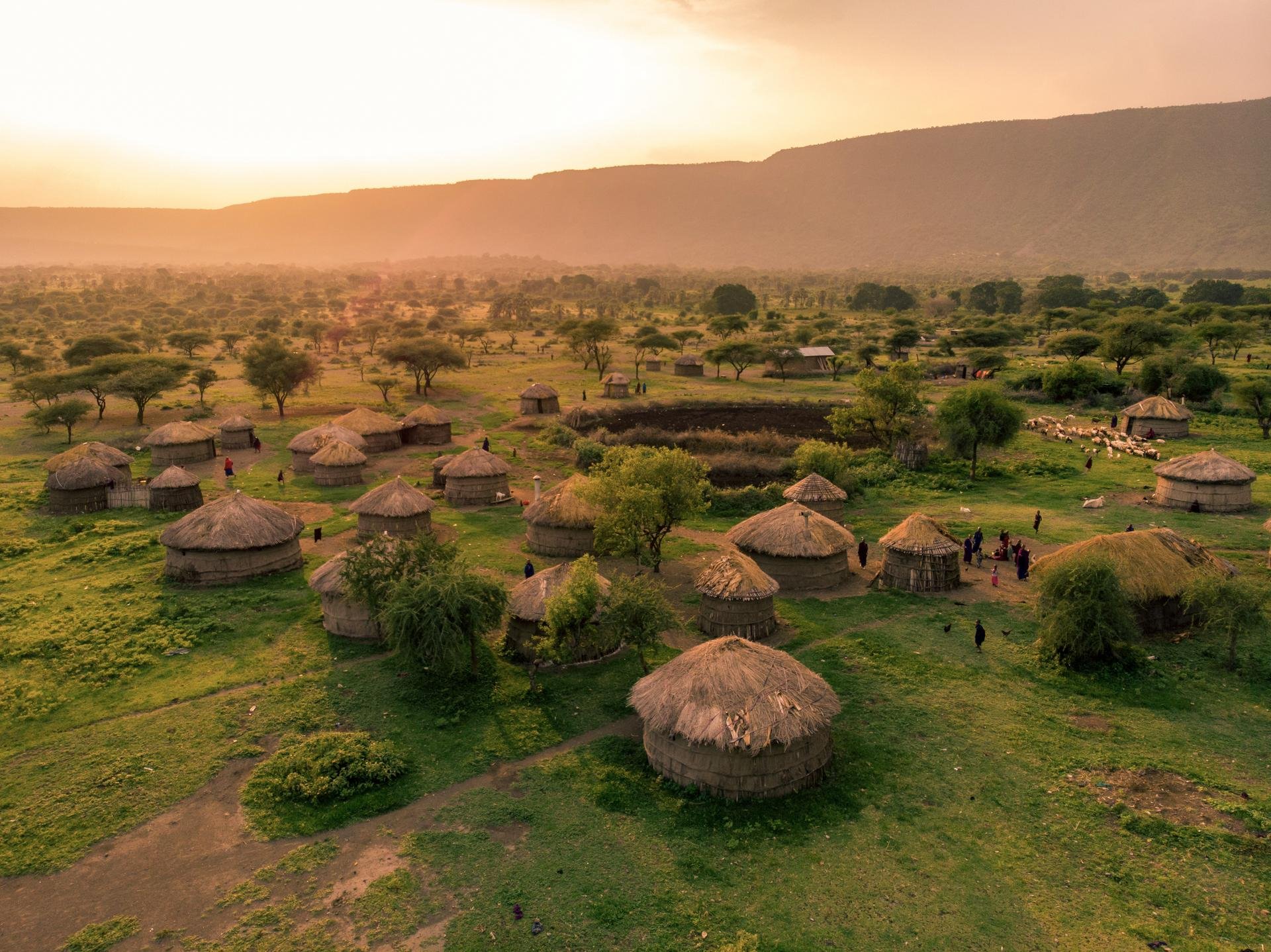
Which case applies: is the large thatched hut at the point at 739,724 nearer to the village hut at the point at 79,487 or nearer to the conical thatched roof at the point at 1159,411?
the village hut at the point at 79,487

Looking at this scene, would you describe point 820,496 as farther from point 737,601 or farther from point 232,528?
point 232,528

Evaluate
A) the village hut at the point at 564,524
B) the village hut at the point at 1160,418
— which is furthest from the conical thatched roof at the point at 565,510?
the village hut at the point at 1160,418

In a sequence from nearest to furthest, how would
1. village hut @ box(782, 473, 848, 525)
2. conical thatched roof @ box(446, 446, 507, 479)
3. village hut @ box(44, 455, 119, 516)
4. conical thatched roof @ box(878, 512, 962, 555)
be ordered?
1. conical thatched roof @ box(878, 512, 962, 555)
2. village hut @ box(782, 473, 848, 525)
3. village hut @ box(44, 455, 119, 516)
4. conical thatched roof @ box(446, 446, 507, 479)

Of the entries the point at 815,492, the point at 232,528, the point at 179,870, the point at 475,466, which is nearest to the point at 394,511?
the point at 232,528

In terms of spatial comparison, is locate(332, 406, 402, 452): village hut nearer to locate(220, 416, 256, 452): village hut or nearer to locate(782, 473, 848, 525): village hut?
locate(220, 416, 256, 452): village hut

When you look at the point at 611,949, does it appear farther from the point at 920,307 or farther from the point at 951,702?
the point at 920,307

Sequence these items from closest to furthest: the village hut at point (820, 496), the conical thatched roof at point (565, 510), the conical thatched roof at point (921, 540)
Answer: the conical thatched roof at point (921, 540), the conical thatched roof at point (565, 510), the village hut at point (820, 496)

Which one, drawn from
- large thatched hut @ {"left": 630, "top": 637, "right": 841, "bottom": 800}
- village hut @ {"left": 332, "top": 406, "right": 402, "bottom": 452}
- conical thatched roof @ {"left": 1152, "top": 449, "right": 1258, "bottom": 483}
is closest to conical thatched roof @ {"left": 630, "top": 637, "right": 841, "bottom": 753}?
large thatched hut @ {"left": 630, "top": 637, "right": 841, "bottom": 800}

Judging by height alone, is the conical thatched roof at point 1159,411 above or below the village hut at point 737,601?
above
